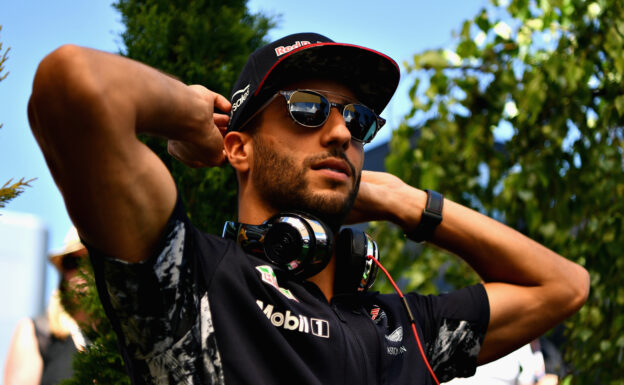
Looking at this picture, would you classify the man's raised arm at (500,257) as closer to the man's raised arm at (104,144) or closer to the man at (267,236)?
the man at (267,236)

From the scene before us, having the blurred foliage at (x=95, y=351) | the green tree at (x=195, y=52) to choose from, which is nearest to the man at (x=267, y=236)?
the green tree at (x=195, y=52)

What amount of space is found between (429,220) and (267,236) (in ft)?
2.59

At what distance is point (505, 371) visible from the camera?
3953 mm

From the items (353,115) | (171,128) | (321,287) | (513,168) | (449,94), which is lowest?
(321,287)

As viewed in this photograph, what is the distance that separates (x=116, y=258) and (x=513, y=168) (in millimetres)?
3073

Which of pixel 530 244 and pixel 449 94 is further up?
pixel 449 94

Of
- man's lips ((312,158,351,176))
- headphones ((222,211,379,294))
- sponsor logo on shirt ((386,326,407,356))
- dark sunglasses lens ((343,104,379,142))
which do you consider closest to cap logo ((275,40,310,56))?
dark sunglasses lens ((343,104,379,142))

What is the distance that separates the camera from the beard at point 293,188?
171 centimetres

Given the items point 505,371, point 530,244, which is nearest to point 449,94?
point 505,371

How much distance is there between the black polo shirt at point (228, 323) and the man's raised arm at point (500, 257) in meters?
0.53

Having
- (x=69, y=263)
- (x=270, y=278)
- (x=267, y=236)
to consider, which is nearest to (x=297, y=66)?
(x=267, y=236)

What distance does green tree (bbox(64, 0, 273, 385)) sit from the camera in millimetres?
2084

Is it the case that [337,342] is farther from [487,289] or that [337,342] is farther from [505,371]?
[505,371]

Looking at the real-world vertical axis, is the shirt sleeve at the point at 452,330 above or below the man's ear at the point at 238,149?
below
